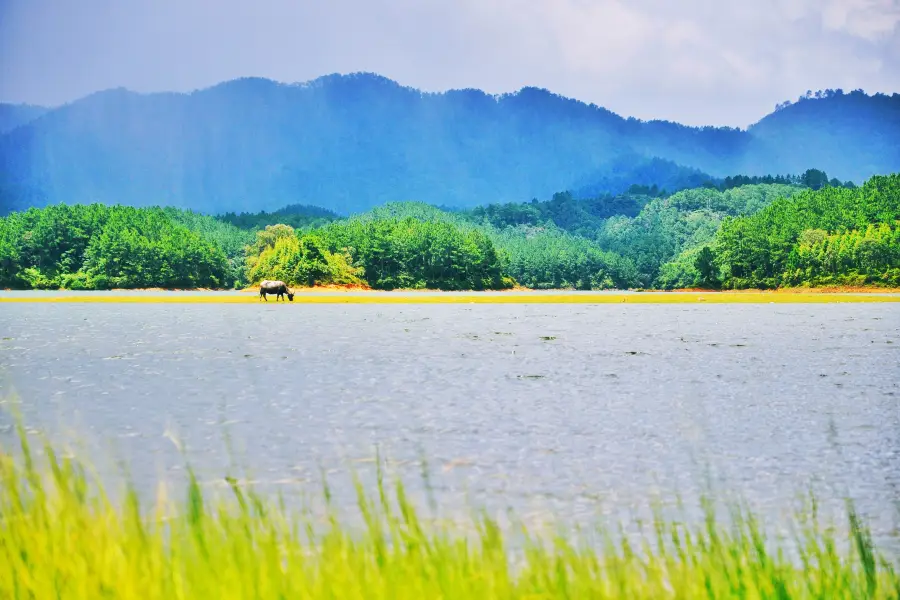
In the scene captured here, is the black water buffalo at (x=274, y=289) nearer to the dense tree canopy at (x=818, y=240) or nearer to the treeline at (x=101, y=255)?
the treeline at (x=101, y=255)

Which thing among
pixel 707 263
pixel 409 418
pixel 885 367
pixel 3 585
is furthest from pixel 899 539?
pixel 707 263

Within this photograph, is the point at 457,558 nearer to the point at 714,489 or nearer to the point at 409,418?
the point at 714,489

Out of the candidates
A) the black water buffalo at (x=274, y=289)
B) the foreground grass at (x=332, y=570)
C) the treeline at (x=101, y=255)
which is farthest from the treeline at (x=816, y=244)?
the foreground grass at (x=332, y=570)

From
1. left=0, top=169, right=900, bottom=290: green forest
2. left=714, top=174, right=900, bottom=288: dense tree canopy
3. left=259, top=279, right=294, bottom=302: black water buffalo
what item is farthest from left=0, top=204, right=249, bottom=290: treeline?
left=714, top=174, right=900, bottom=288: dense tree canopy

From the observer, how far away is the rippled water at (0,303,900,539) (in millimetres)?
12719

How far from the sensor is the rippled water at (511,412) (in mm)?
12719

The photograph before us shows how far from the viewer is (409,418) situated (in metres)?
18.3

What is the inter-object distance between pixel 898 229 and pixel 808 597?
411 feet

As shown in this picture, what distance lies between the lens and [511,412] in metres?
19.0

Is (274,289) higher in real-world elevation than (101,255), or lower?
lower

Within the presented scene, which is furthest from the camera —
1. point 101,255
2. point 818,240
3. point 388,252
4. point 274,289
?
point 388,252

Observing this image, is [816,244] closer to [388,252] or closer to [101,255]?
[388,252]

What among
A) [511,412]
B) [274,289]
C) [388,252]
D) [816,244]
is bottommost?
Answer: [511,412]

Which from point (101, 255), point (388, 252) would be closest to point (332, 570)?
point (388, 252)
